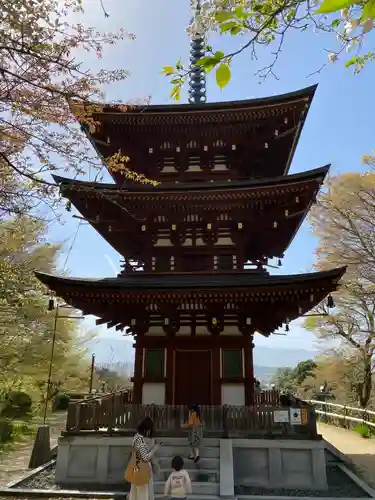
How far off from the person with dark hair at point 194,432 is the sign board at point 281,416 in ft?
6.72

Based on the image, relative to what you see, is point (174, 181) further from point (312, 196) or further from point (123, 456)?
point (123, 456)

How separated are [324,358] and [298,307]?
18934 mm

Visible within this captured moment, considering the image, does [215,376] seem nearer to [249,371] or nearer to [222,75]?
[249,371]

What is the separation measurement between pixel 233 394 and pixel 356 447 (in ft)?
26.7

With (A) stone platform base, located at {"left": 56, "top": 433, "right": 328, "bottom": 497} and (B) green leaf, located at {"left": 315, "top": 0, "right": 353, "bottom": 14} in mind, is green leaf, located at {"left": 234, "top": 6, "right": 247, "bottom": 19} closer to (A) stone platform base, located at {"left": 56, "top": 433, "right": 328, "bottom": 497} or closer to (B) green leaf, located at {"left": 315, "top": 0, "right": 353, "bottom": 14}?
(B) green leaf, located at {"left": 315, "top": 0, "right": 353, "bottom": 14}

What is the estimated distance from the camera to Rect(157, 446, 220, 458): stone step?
10379 millimetres

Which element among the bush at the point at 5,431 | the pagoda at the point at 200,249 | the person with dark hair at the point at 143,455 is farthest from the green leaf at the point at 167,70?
the bush at the point at 5,431

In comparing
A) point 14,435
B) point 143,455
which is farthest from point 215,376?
point 14,435

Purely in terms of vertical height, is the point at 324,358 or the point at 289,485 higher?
the point at 324,358

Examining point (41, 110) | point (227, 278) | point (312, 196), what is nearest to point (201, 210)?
point (227, 278)

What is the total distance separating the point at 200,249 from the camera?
44.0ft

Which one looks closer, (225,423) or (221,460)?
(221,460)

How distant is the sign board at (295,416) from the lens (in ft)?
34.8

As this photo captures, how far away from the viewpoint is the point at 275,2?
11.5 ft
